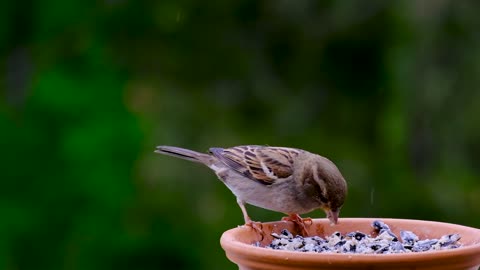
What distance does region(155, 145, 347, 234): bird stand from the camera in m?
3.45

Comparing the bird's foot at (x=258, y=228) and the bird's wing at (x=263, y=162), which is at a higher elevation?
the bird's wing at (x=263, y=162)

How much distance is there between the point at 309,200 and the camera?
11.9ft

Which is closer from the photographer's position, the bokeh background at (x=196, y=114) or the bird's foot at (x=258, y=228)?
the bird's foot at (x=258, y=228)

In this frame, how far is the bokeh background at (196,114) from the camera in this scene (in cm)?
572

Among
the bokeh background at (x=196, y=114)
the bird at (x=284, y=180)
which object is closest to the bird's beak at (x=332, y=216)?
the bird at (x=284, y=180)

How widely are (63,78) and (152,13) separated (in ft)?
2.48

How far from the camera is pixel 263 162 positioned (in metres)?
3.87

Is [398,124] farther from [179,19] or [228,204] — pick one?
[179,19]

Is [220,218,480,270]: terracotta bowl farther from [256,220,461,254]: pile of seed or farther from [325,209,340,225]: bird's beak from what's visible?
[325,209,340,225]: bird's beak

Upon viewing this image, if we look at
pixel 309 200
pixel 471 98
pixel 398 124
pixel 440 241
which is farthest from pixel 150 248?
pixel 440 241

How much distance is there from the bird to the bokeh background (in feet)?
5.82

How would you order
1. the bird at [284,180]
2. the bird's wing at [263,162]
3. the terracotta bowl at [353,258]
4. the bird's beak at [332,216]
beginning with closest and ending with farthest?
the terracotta bowl at [353,258]
the bird's beak at [332,216]
the bird at [284,180]
the bird's wing at [263,162]

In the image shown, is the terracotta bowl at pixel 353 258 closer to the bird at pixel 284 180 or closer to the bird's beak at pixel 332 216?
the bird's beak at pixel 332 216

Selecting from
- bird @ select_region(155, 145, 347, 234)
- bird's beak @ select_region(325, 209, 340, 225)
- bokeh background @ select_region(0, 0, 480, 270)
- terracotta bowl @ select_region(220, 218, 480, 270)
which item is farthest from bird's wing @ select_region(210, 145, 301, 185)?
bokeh background @ select_region(0, 0, 480, 270)
